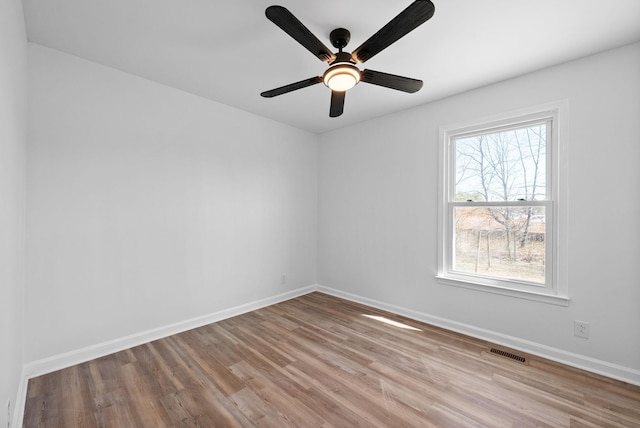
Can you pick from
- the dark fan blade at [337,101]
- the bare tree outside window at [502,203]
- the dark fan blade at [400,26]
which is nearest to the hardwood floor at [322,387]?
the bare tree outside window at [502,203]

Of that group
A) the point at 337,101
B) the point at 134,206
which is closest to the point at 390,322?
the point at 337,101

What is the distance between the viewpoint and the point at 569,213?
243 centimetres

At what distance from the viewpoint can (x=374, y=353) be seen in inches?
103

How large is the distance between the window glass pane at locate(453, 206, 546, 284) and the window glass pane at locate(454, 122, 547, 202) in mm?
150

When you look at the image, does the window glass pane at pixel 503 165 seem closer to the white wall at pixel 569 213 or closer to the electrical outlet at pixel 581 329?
the white wall at pixel 569 213

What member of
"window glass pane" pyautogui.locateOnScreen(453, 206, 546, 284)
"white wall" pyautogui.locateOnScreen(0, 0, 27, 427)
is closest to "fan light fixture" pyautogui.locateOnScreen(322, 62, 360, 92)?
"white wall" pyautogui.locateOnScreen(0, 0, 27, 427)

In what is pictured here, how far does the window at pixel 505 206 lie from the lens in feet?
8.39

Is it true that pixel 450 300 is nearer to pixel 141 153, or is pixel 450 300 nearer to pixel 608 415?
pixel 608 415

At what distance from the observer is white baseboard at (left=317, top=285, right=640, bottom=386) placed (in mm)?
2201

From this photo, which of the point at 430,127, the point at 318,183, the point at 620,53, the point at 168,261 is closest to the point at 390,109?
the point at 430,127

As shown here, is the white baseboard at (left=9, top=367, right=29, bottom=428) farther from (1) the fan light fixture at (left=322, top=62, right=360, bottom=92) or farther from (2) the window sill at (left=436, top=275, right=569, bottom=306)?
(2) the window sill at (left=436, top=275, right=569, bottom=306)

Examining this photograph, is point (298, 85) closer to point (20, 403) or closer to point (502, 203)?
point (502, 203)

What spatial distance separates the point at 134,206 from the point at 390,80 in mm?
2544

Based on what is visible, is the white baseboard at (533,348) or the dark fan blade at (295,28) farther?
the white baseboard at (533,348)
